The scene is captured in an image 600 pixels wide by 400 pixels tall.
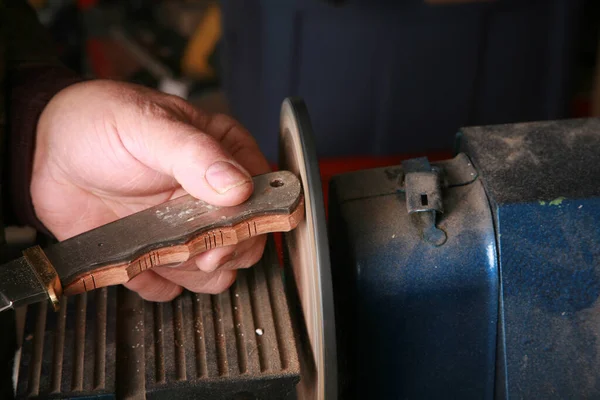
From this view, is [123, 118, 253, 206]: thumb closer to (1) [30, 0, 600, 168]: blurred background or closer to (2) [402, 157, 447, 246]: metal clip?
(2) [402, 157, 447, 246]: metal clip

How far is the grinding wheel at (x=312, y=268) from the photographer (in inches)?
27.7

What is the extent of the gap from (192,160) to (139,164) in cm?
15

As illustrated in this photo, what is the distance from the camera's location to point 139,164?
936mm

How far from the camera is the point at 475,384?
2.76 ft

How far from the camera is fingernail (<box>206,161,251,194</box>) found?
771 mm

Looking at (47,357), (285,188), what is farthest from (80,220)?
(285,188)

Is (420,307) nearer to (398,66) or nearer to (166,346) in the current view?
(166,346)

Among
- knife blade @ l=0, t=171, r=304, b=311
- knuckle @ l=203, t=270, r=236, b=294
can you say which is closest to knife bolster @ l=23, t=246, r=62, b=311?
knife blade @ l=0, t=171, r=304, b=311

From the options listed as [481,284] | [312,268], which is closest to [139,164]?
[312,268]

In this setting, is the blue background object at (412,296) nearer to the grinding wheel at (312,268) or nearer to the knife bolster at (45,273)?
the grinding wheel at (312,268)

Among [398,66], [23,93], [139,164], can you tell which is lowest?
[139,164]

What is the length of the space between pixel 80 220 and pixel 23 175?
104 millimetres

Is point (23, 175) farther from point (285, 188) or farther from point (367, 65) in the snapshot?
point (367, 65)

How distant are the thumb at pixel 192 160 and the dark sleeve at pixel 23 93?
0.19 m
